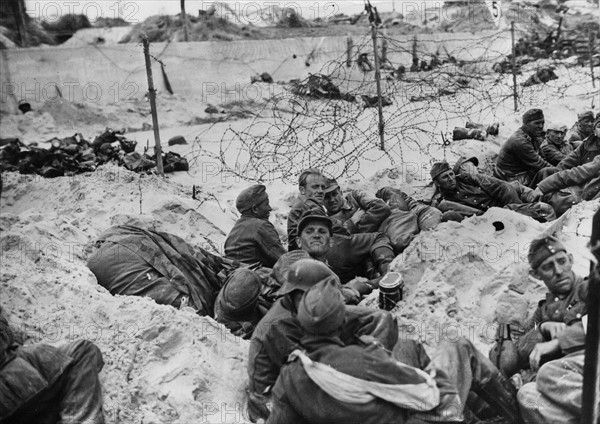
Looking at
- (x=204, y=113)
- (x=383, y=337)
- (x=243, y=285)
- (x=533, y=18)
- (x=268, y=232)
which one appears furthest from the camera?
(x=533, y=18)

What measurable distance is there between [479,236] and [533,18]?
25.5 meters

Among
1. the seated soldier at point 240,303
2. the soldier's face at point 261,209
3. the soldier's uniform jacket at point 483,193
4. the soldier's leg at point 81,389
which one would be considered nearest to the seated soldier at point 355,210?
the soldier's face at point 261,209

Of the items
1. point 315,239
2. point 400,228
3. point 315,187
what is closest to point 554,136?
point 400,228

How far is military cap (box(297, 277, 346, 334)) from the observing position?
3.65 m

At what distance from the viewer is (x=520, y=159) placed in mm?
9227

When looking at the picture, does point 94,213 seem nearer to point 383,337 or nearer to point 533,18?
point 383,337

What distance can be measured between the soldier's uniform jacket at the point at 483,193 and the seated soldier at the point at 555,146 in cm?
196

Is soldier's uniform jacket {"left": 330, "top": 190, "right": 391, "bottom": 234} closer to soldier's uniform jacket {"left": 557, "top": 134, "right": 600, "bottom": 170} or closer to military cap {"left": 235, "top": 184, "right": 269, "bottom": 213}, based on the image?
military cap {"left": 235, "top": 184, "right": 269, "bottom": 213}

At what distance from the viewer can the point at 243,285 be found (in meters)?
5.68

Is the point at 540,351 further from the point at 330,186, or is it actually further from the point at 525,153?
the point at 525,153

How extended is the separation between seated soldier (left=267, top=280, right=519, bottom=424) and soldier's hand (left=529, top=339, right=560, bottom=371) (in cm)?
49

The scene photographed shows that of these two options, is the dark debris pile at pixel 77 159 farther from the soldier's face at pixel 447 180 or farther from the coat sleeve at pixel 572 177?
the coat sleeve at pixel 572 177

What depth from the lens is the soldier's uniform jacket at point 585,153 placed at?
8328 mm

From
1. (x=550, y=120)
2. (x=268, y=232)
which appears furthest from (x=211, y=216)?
(x=550, y=120)
